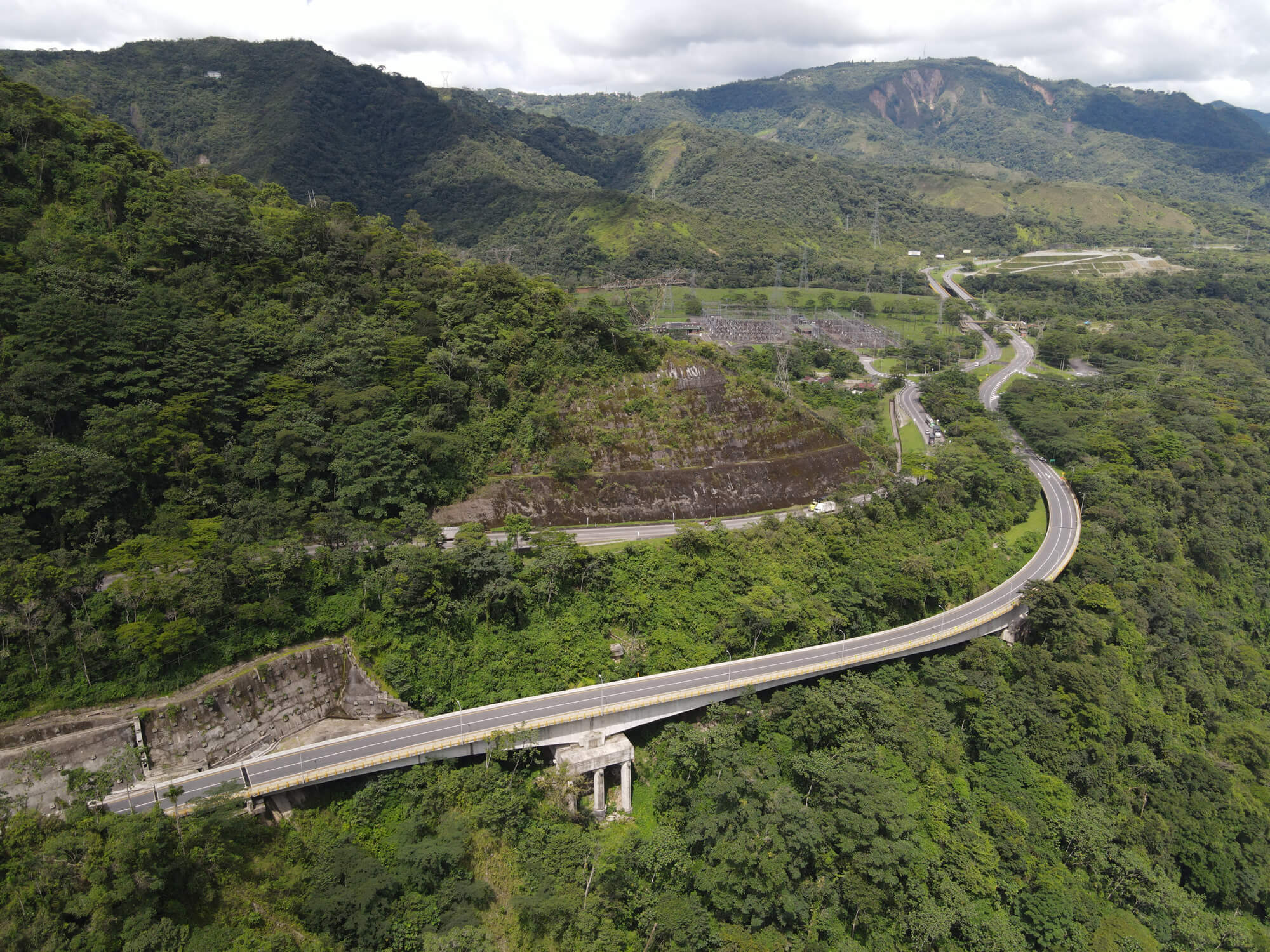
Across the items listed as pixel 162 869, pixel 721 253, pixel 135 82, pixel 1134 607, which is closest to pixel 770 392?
pixel 1134 607

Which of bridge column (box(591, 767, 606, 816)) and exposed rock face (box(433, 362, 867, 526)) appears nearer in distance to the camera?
bridge column (box(591, 767, 606, 816))

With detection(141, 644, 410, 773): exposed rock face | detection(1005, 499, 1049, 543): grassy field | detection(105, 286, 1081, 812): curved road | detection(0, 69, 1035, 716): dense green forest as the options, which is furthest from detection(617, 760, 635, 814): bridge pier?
detection(1005, 499, 1049, 543): grassy field

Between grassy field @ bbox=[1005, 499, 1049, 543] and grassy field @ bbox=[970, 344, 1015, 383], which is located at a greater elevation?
grassy field @ bbox=[970, 344, 1015, 383]

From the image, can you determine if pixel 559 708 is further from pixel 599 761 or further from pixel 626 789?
pixel 626 789

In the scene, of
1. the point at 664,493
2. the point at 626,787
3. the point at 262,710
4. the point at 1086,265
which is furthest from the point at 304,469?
the point at 1086,265

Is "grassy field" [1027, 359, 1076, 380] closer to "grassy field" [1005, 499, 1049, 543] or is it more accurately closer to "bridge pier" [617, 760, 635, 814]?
"grassy field" [1005, 499, 1049, 543]

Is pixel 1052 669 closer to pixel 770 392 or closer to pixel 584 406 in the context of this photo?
pixel 770 392

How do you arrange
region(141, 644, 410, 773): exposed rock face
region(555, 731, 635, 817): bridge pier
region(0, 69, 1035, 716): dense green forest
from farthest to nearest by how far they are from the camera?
region(555, 731, 635, 817): bridge pier, region(0, 69, 1035, 716): dense green forest, region(141, 644, 410, 773): exposed rock face
